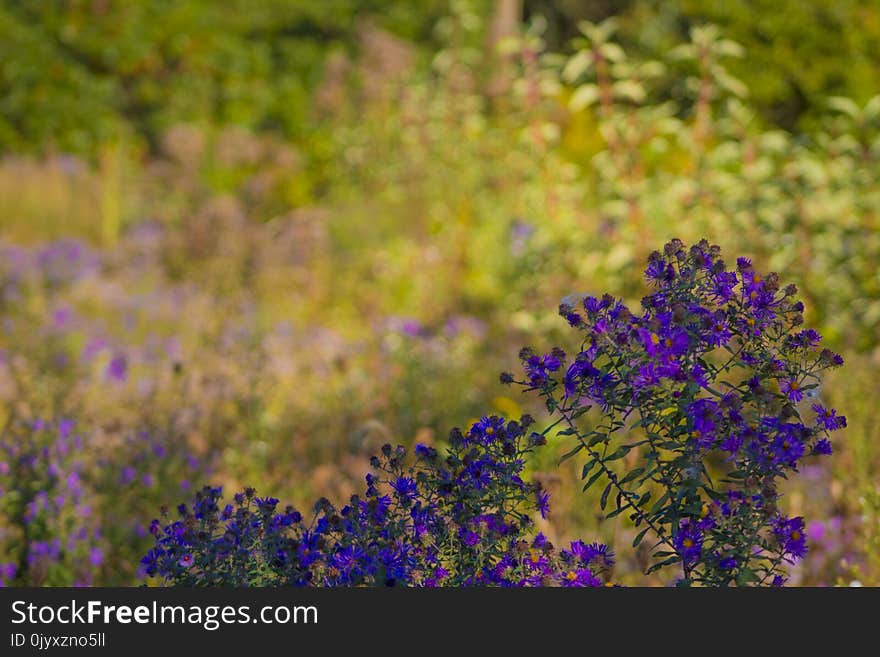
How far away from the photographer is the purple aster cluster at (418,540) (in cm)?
226

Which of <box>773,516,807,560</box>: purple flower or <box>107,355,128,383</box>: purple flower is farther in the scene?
<box>107,355,128,383</box>: purple flower

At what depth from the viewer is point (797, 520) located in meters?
2.20

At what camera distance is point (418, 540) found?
2.30 metres

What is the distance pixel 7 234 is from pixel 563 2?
22.1ft

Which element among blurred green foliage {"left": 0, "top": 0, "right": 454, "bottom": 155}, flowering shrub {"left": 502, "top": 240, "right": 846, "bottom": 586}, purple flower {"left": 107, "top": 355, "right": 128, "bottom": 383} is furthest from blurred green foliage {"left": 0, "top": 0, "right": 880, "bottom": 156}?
flowering shrub {"left": 502, "top": 240, "right": 846, "bottom": 586}

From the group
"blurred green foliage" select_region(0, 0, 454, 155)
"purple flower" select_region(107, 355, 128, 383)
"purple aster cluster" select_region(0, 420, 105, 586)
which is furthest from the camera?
"blurred green foliage" select_region(0, 0, 454, 155)

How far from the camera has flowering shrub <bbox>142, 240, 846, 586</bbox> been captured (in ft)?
7.13

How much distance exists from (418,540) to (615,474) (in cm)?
40

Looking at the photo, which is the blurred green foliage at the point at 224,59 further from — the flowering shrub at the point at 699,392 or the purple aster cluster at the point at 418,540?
the flowering shrub at the point at 699,392

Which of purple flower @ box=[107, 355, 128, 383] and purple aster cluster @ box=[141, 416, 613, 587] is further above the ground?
purple flower @ box=[107, 355, 128, 383]

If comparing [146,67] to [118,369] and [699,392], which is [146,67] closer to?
[118,369]

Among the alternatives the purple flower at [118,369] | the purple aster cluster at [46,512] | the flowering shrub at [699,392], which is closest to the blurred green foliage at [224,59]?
the purple flower at [118,369]

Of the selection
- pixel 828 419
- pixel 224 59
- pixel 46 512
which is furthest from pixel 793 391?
pixel 224 59

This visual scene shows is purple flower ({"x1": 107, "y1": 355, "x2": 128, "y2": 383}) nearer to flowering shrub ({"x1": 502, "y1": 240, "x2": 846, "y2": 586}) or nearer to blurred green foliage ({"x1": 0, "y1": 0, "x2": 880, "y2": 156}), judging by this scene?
flowering shrub ({"x1": 502, "y1": 240, "x2": 846, "y2": 586})
